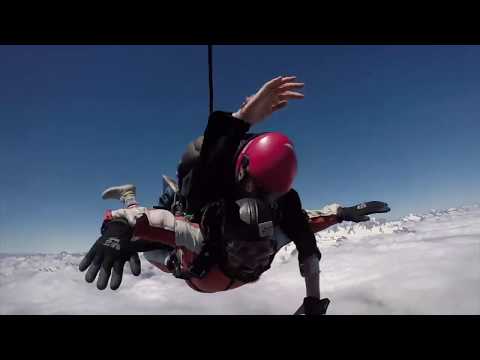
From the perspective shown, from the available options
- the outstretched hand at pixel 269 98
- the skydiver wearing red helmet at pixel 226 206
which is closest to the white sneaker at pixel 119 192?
the skydiver wearing red helmet at pixel 226 206

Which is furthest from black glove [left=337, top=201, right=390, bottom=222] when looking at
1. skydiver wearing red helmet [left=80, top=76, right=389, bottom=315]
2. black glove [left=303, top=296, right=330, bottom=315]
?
skydiver wearing red helmet [left=80, top=76, right=389, bottom=315]

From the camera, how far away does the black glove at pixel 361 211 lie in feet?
7.39

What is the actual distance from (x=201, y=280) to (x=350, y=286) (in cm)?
7740

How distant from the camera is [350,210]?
2365mm

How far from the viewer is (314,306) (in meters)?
2.27

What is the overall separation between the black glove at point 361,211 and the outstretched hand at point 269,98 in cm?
107

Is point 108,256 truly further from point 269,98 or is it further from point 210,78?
point 269,98

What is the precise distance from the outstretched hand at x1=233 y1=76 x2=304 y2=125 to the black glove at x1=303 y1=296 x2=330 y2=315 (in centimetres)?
142

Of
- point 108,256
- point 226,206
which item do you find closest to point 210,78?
point 226,206

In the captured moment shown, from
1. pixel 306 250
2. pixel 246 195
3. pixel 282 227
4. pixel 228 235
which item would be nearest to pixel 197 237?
pixel 228 235

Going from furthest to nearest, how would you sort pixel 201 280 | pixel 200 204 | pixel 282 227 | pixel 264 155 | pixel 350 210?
pixel 350 210, pixel 282 227, pixel 201 280, pixel 200 204, pixel 264 155

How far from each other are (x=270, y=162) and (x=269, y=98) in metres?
0.35

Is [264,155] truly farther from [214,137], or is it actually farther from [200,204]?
[200,204]

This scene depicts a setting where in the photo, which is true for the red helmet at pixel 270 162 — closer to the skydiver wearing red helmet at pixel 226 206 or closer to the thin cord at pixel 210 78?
the skydiver wearing red helmet at pixel 226 206
